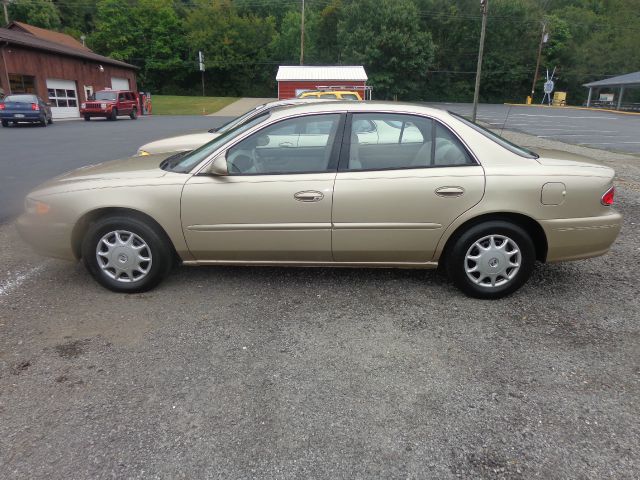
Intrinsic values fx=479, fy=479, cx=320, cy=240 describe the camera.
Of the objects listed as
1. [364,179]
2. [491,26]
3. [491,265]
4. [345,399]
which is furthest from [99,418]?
[491,26]

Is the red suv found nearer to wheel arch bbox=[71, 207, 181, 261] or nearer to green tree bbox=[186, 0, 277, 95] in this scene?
wheel arch bbox=[71, 207, 181, 261]

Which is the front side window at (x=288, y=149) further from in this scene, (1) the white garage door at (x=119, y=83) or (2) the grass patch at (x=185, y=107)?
(1) the white garage door at (x=119, y=83)

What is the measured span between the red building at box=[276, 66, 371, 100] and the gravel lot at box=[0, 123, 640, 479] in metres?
29.1

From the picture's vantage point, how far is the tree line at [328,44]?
194 ft

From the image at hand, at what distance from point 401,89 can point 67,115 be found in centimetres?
3561

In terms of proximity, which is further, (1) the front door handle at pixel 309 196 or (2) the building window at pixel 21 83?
(2) the building window at pixel 21 83

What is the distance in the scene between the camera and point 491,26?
201 ft

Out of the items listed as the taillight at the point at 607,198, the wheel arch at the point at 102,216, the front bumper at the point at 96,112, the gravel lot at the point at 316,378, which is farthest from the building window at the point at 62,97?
the taillight at the point at 607,198

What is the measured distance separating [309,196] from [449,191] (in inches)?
43.0

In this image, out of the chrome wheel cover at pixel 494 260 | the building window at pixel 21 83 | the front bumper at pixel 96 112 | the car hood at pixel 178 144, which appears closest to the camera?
the chrome wheel cover at pixel 494 260

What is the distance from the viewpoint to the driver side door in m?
3.78

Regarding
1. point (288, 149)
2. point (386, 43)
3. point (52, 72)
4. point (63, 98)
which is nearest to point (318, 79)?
point (52, 72)

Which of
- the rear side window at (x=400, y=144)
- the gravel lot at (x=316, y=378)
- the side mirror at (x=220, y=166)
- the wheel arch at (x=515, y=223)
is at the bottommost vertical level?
the gravel lot at (x=316, y=378)

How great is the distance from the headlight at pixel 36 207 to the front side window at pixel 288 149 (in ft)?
5.10
